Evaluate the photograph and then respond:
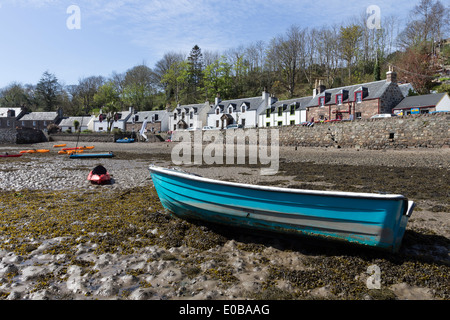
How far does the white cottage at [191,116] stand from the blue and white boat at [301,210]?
168 feet

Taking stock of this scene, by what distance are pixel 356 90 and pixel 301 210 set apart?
35713 millimetres

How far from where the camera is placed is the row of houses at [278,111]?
107 ft

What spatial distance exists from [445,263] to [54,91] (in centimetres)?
9832

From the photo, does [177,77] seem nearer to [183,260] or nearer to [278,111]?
[278,111]

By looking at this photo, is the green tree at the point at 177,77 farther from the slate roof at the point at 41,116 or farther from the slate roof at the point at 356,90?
the slate roof at the point at 356,90

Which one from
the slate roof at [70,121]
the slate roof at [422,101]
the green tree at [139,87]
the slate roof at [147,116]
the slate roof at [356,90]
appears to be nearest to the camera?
the slate roof at [422,101]

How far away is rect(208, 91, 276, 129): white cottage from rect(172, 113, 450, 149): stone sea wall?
12711 millimetres

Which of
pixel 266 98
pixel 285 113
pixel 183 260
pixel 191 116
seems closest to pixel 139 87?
pixel 191 116

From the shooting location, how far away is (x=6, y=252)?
16.1 ft

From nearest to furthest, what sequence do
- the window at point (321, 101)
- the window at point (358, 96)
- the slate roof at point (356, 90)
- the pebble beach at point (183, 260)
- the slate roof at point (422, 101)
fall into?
1. the pebble beach at point (183, 260)
2. the slate roof at point (422, 101)
3. the slate roof at point (356, 90)
4. the window at point (358, 96)
5. the window at point (321, 101)

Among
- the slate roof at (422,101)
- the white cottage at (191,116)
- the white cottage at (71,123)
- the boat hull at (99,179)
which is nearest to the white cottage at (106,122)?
the white cottage at (71,123)

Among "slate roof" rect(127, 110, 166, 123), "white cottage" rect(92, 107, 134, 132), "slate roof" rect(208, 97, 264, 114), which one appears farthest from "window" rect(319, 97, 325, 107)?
"white cottage" rect(92, 107, 134, 132)

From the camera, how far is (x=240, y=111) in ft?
165

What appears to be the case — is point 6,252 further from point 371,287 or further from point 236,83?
point 236,83
